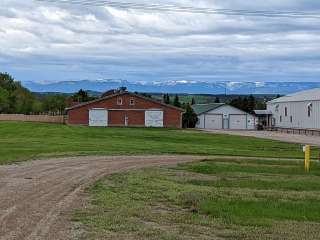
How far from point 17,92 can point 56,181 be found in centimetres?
10543

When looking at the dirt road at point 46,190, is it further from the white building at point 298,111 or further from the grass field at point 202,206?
the white building at point 298,111

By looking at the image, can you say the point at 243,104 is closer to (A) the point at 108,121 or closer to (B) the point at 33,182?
(A) the point at 108,121

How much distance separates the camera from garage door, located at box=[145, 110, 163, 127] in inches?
3570

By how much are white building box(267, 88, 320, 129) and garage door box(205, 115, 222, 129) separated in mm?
11394

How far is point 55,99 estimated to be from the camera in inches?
4695

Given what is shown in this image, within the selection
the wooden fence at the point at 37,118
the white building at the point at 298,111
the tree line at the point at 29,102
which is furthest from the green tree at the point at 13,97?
the white building at the point at 298,111

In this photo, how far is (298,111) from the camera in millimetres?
100312

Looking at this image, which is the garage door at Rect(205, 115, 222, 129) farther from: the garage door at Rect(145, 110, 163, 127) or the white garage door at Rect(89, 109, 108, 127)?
the white garage door at Rect(89, 109, 108, 127)

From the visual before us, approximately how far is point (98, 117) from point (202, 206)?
252ft

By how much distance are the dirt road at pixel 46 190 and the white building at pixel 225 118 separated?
75657 millimetres

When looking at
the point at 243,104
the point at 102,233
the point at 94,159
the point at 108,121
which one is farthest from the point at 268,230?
the point at 243,104

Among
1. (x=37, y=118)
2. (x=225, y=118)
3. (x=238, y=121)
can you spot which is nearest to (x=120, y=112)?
(x=37, y=118)

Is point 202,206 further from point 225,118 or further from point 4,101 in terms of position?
point 4,101

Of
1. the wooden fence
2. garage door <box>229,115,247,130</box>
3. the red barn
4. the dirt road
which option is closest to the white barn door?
garage door <box>229,115,247,130</box>
